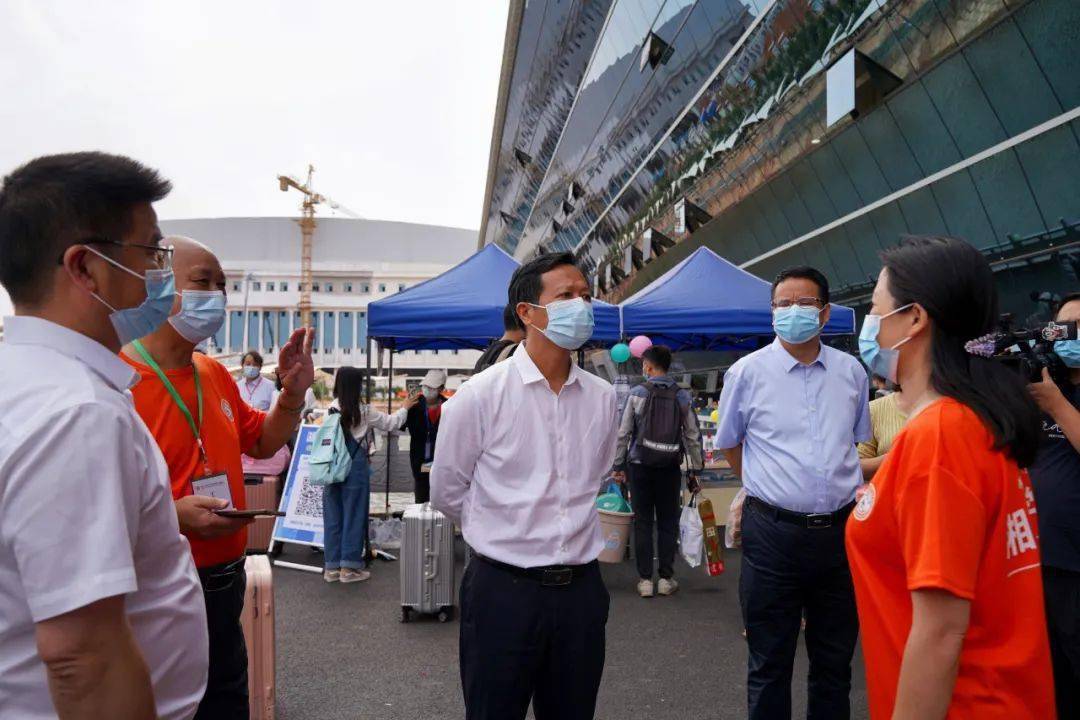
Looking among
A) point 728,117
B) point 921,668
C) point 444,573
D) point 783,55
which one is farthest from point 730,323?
point 728,117

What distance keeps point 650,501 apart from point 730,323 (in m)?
2.21

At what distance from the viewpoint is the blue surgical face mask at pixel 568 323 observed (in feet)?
8.94

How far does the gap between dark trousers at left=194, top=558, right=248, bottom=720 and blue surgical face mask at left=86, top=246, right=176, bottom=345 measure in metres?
1.19

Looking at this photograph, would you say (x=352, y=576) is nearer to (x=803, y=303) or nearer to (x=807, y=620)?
(x=807, y=620)

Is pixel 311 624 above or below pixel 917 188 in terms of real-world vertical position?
below

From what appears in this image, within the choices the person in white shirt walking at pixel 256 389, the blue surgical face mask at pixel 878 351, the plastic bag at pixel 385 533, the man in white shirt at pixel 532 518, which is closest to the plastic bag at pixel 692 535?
the man in white shirt at pixel 532 518

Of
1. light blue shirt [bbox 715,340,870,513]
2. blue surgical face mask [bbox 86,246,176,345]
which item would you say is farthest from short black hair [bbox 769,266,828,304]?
blue surgical face mask [bbox 86,246,176,345]

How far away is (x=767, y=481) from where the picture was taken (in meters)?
3.23

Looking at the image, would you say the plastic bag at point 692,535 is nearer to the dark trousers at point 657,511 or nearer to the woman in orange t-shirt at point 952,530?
the dark trousers at point 657,511

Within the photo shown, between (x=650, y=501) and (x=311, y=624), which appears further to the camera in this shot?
(x=650, y=501)

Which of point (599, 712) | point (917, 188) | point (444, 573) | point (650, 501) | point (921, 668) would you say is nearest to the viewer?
point (921, 668)

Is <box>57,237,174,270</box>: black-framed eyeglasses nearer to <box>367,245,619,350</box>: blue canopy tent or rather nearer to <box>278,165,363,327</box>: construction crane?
<box>367,245,619,350</box>: blue canopy tent

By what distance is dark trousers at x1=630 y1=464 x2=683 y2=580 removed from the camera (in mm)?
6301

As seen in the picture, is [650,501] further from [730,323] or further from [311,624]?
[311,624]
